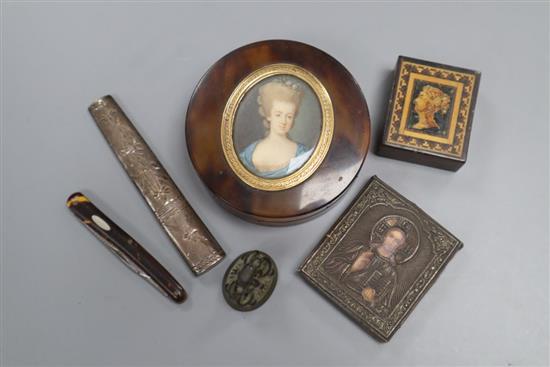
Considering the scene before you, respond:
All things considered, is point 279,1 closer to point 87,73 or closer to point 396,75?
point 396,75

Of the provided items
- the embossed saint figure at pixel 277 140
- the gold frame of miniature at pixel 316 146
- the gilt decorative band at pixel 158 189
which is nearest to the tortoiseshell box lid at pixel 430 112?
the gold frame of miniature at pixel 316 146

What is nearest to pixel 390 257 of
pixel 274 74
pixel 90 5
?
pixel 274 74

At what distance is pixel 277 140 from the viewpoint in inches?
71.5

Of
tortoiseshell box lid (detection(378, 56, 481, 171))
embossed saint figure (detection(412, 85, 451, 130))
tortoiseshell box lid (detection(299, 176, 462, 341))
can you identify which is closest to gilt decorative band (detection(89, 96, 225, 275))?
tortoiseshell box lid (detection(299, 176, 462, 341))

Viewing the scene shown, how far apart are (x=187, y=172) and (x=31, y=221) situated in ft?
2.21

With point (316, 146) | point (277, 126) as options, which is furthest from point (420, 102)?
point (277, 126)

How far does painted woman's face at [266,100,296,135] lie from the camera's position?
1822mm

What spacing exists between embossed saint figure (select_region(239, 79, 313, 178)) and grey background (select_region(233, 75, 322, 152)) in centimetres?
1

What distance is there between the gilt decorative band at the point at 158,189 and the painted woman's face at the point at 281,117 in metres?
0.48

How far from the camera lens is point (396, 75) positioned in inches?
76.8

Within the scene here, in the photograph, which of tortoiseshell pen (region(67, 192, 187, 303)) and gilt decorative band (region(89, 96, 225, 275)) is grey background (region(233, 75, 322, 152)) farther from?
tortoiseshell pen (region(67, 192, 187, 303))

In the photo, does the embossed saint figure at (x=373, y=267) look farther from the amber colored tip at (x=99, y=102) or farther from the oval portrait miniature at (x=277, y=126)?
the amber colored tip at (x=99, y=102)

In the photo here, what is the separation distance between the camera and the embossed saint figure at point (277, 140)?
5.88 ft

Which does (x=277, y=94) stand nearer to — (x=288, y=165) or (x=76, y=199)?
(x=288, y=165)
